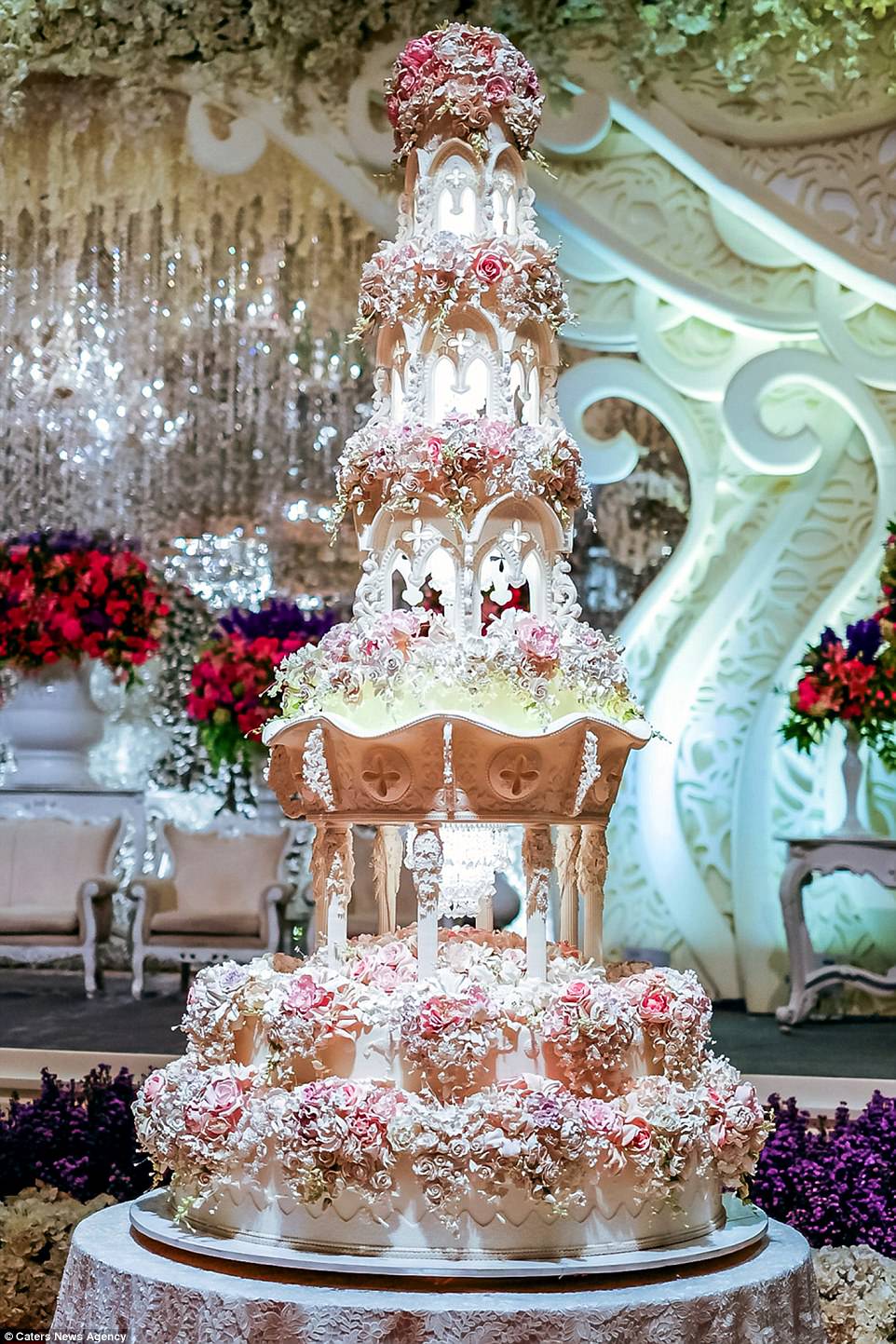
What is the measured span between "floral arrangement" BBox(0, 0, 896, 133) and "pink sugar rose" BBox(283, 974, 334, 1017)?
560cm

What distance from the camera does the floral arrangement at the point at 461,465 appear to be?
3467 millimetres

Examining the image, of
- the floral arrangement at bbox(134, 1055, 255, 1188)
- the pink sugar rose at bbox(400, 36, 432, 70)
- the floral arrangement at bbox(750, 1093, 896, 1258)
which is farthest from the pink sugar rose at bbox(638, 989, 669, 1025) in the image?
the pink sugar rose at bbox(400, 36, 432, 70)

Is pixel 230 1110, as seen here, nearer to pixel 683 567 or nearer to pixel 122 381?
pixel 683 567

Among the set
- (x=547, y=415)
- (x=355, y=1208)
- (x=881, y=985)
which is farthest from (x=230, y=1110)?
(x=881, y=985)

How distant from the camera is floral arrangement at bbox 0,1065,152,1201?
4645mm

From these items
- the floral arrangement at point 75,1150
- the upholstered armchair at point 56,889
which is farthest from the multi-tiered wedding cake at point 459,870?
the upholstered armchair at point 56,889

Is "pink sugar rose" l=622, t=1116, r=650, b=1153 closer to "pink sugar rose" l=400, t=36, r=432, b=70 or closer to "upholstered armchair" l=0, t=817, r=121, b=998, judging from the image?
"pink sugar rose" l=400, t=36, r=432, b=70

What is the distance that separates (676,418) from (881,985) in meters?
2.90

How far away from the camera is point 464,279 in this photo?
3.57m

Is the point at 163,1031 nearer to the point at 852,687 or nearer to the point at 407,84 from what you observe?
the point at 852,687

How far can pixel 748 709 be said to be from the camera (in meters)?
7.79

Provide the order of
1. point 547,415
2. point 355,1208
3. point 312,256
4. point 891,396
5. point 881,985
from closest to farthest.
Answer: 1. point 355,1208
2. point 547,415
3. point 881,985
4. point 891,396
5. point 312,256

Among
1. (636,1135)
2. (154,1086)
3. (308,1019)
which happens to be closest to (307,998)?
(308,1019)

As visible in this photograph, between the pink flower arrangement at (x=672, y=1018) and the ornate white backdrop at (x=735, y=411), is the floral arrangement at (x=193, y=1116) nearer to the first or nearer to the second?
the pink flower arrangement at (x=672, y=1018)
